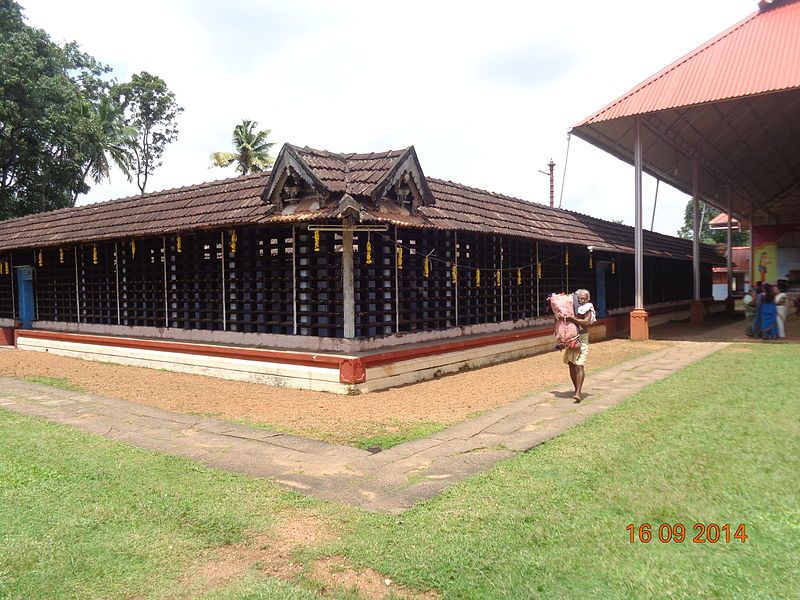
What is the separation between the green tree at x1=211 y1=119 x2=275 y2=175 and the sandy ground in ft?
78.7

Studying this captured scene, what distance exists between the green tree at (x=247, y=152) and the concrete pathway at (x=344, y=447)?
2722cm

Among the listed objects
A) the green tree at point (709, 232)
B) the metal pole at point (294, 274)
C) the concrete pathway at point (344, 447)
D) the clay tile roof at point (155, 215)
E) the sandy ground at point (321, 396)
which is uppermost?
the green tree at point (709, 232)

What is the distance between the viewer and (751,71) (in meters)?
13.7

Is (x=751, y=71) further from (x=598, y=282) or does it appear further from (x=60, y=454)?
(x=60, y=454)

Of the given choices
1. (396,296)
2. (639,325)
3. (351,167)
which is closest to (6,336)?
(351,167)

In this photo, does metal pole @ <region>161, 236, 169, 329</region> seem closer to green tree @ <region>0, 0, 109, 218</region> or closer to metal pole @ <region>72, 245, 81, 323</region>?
metal pole @ <region>72, 245, 81, 323</region>

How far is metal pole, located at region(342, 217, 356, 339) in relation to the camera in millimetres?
8516

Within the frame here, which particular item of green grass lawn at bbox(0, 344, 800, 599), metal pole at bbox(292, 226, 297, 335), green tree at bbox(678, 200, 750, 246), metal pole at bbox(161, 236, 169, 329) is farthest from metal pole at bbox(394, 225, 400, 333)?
green tree at bbox(678, 200, 750, 246)

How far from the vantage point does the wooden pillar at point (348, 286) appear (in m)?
8.52

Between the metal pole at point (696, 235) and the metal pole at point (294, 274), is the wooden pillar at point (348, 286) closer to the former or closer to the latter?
the metal pole at point (294, 274)

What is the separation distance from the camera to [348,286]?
855 centimetres
